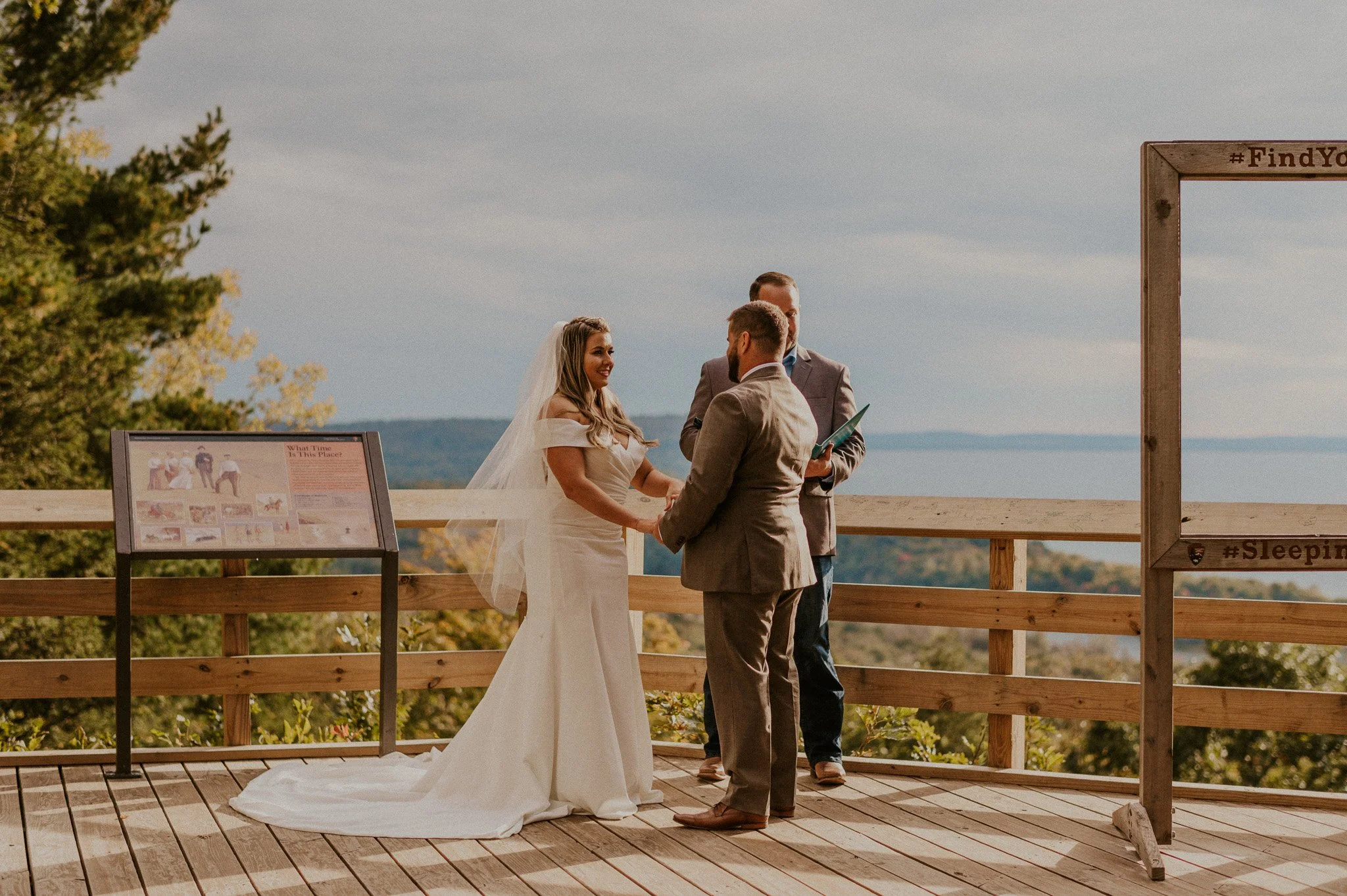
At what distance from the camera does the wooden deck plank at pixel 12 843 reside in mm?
3469

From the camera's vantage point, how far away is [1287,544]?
149 inches

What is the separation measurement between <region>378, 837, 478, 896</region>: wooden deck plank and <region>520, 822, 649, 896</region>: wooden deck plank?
1.01ft

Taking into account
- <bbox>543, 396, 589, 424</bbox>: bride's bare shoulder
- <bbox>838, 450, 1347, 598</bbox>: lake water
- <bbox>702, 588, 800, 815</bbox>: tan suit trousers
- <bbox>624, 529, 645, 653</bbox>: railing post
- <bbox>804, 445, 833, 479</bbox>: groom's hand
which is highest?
<bbox>543, 396, 589, 424</bbox>: bride's bare shoulder

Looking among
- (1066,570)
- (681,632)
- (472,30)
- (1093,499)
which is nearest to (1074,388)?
(1066,570)

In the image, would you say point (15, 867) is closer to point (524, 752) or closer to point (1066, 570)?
point (524, 752)

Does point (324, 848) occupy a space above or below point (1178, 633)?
below

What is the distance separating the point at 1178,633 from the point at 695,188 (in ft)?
172

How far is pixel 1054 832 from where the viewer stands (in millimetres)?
4094

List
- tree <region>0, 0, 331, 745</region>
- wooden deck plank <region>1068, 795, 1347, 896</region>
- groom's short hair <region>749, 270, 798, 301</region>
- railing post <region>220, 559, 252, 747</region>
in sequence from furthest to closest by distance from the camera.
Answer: tree <region>0, 0, 331, 745</region>, railing post <region>220, 559, 252, 747</region>, groom's short hair <region>749, 270, 798, 301</region>, wooden deck plank <region>1068, 795, 1347, 896</region>

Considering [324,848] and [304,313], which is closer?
[324,848]

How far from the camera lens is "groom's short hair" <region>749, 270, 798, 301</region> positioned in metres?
4.52

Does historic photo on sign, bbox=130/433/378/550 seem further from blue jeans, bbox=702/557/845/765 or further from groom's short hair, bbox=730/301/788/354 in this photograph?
groom's short hair, bbox=730/301/788/354

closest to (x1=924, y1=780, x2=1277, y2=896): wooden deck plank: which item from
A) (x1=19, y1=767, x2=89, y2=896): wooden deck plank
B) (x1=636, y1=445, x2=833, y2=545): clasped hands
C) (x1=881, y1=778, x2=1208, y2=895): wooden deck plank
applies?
(x1=881, y1=778, x2=1208, y2=895): wooden deck plank

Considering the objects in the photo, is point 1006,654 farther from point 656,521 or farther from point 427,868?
point 427,868
